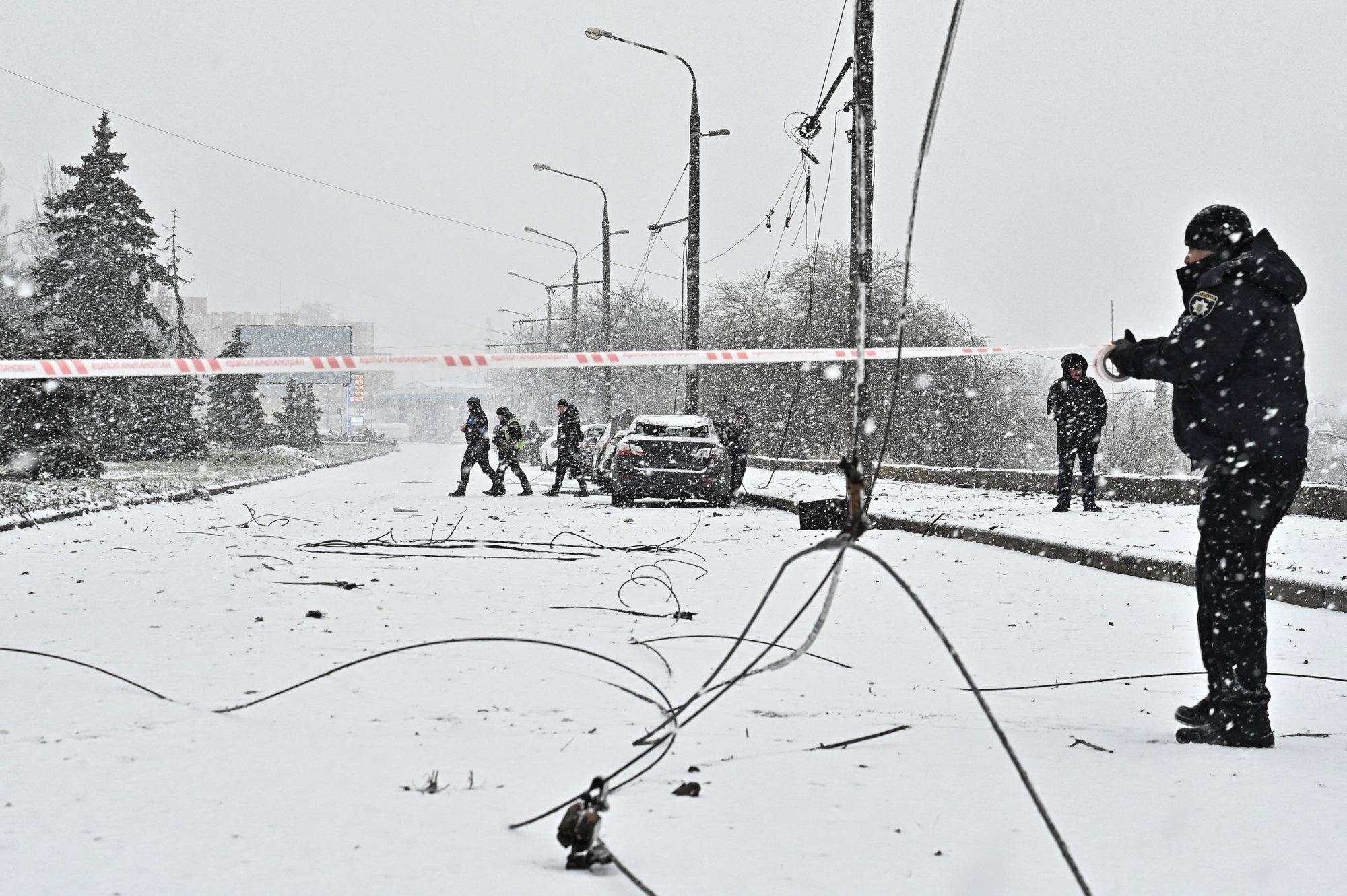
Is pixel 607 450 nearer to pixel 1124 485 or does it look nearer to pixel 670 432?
pixel 670 432

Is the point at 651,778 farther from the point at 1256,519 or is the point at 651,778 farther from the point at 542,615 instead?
the point at 542,615

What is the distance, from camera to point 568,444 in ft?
69.0

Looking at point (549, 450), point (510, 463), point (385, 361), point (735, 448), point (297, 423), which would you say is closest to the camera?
point (385, 361)

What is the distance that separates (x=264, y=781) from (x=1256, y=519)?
3.32m

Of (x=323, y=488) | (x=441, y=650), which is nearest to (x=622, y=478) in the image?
(x=323, y=488)

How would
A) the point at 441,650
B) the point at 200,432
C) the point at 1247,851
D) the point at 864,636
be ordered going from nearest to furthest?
the point at 1247,851 → the point at 441,650 → the point at 864,636 → the point at 200,432

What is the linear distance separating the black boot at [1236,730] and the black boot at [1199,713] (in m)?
0.05

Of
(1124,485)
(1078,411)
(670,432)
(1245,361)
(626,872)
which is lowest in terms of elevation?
(626,872)

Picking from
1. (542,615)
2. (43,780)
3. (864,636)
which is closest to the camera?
(43,780)

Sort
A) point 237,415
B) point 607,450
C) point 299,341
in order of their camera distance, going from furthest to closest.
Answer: point 299,341 < point 237,415 < point 607,450

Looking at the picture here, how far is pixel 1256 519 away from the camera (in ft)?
12.9

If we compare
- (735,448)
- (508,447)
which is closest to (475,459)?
(508,447)

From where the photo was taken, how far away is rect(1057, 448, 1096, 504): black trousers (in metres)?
13.8

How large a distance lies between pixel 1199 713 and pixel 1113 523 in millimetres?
8519
